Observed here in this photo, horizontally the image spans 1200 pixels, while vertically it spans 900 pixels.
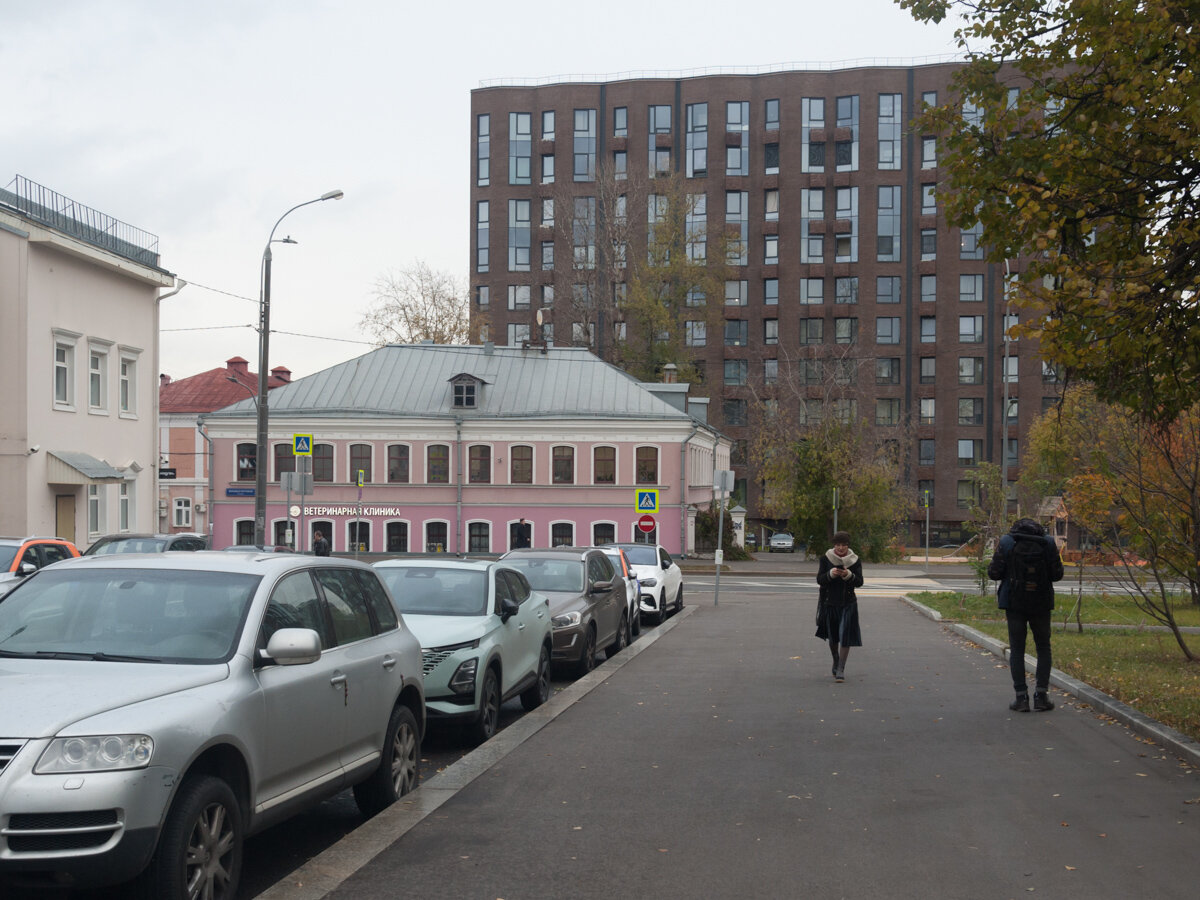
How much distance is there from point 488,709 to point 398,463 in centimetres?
4433

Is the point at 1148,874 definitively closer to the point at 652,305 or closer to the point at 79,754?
the point at 79,754


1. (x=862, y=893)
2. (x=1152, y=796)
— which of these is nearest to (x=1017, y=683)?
(x=1152, y=796)

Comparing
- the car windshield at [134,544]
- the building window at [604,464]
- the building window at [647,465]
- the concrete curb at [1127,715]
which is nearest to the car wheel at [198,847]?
the concrete curb at [1127,715]

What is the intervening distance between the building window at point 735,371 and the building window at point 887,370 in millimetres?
8310

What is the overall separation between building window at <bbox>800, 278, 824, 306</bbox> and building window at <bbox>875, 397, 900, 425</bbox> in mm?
7506

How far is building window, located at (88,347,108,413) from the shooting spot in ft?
113

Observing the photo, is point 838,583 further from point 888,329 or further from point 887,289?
point 887,289

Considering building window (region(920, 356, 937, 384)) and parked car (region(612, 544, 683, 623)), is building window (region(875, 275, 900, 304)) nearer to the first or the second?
building window (region(920, 356, 937, 384))

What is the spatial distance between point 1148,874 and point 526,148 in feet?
251

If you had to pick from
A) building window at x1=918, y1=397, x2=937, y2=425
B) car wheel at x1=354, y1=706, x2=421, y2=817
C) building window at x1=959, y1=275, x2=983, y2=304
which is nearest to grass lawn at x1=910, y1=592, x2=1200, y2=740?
car wheel at x1=354, y1=706, x2=421, y2=817

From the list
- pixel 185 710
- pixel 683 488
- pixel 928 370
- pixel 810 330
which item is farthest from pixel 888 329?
pixel 185 710

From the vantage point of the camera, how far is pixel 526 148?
78.9m

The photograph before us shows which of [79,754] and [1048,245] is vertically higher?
[1048,245]

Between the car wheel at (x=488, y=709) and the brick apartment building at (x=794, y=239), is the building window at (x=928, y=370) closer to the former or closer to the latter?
the brick apartment building at (x=794, y=239)
